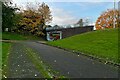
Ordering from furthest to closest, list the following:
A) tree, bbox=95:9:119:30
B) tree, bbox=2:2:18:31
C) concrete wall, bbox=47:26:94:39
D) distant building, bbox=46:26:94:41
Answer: tree, bbox=95:9:119:30
concrete wall, bbox=47:26:94:39
distant building, bbox=46:26:94:41
tree, bbox=2:2:18:31

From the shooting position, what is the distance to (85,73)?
37.1 ft

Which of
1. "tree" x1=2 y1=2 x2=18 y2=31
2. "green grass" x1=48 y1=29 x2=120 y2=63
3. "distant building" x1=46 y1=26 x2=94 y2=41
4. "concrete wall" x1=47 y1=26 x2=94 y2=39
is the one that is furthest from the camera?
A: "concrete wall" x1=47 y1=26 x2=94 y2=39

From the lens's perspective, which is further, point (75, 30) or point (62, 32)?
point (75, 30)

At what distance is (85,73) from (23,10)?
71.5m

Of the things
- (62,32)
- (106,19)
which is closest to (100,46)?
(62,32)

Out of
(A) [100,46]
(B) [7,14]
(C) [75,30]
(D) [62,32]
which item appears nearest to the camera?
(A) [100,46]

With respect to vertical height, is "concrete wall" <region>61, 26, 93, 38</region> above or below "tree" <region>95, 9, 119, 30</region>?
below

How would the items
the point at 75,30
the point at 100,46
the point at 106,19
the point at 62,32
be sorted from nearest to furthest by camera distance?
the point at 100,46 → the point at 62,32 → the point at 75,30 → the point at 106,19

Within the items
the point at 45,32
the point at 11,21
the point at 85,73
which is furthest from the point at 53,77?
the point at 45,32

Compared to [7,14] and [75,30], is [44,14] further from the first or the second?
[7,14]

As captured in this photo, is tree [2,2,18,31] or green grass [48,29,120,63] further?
tree [2,2,18,31]

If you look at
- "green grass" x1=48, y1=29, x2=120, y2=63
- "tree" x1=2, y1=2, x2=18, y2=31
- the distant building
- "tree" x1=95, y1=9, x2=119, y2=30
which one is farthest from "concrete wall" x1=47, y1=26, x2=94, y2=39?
"green grass" x1=48, y1=29, x2=120, y2=63

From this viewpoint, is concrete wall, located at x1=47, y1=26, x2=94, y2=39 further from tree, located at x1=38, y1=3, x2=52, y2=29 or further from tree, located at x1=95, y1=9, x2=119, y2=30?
tree, located at x1=95, y1=9, x2=119, y2=30

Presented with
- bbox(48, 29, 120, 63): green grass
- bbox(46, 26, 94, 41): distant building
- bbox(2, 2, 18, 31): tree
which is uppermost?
bbox(2, 2, 18, 31): tree
